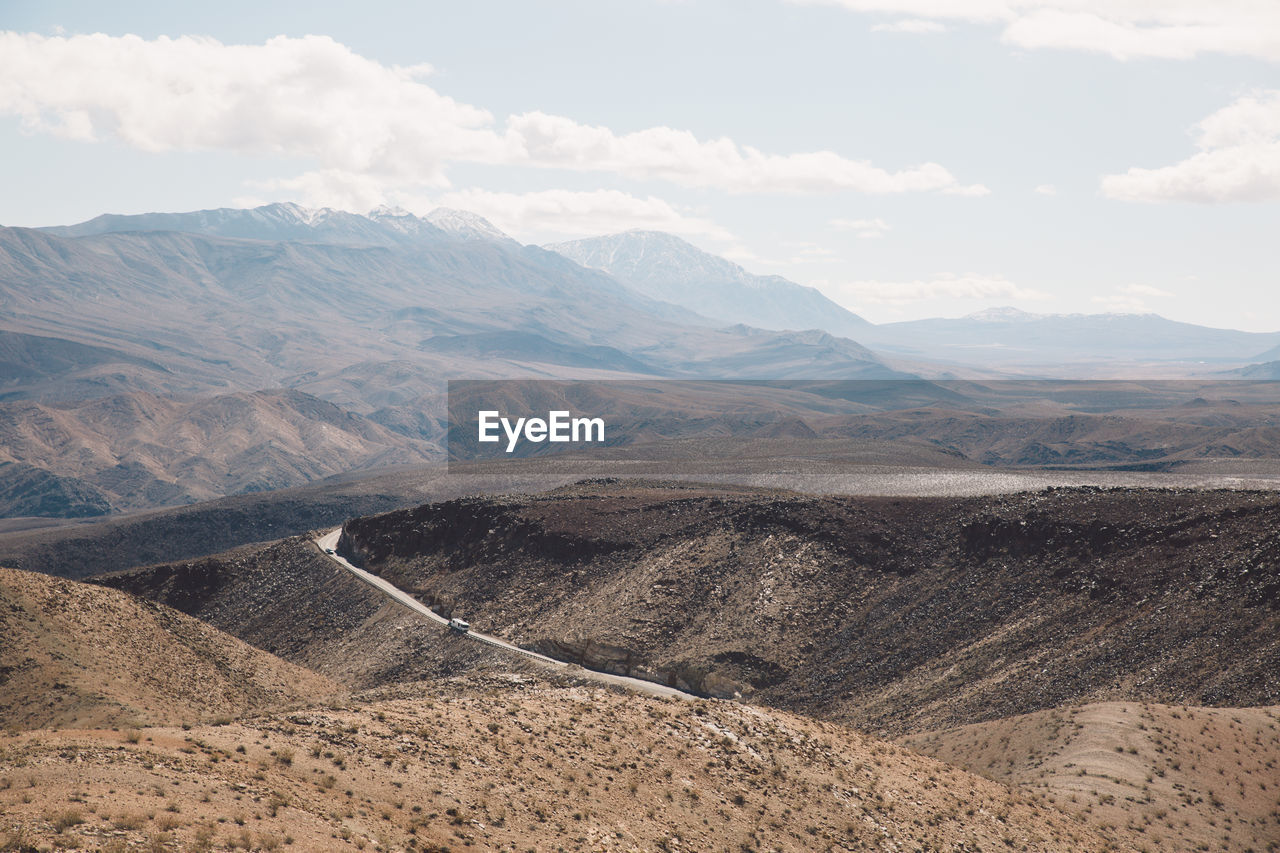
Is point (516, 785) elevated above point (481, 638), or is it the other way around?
point (516, 785)

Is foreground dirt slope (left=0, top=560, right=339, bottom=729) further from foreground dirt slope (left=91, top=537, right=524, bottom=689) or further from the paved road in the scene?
the paved road

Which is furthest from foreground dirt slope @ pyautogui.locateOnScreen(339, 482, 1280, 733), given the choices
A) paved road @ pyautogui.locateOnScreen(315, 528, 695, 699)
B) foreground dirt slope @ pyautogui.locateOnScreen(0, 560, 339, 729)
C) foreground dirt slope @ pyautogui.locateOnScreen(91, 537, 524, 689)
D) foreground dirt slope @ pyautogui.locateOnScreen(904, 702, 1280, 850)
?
foreground dirt slope @ pyautogui.locateOnScreen(0, 560, 339, 729)

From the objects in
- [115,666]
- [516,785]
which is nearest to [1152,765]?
[516,785]

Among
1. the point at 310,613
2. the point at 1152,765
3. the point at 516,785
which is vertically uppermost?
the point at 516,785

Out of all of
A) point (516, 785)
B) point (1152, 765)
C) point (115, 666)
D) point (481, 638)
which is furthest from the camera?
point (481, 638)

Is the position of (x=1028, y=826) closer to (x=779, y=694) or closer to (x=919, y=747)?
(x=919, y=747)

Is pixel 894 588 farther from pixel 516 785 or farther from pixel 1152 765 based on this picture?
pixel 516 785

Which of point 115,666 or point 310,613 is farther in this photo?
point 310,613

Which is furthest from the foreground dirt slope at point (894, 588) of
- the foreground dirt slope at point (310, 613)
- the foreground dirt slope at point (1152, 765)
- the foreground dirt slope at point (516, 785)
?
the foreground dirt slope at point (516, 785)
